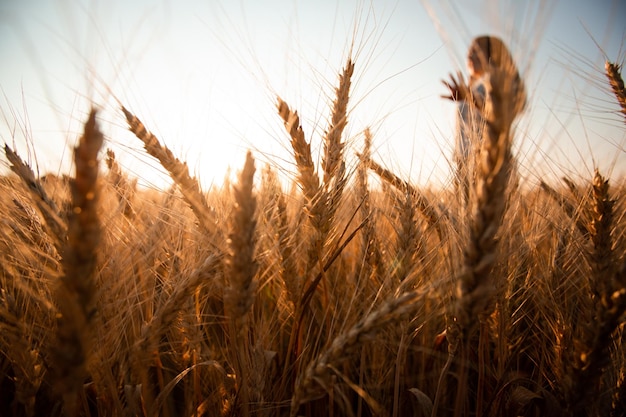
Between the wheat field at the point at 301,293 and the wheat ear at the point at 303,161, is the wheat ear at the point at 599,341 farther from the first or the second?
the wheat ear at the point at 303,161

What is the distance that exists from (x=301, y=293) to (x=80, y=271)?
841 millimetres

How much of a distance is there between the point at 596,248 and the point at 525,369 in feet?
2.94

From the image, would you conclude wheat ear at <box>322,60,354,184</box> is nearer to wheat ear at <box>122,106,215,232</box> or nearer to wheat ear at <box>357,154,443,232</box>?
wheat ear at <box>357,154,443,232</box>

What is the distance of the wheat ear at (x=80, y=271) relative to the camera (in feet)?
2.10

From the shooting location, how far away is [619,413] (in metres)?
1.00

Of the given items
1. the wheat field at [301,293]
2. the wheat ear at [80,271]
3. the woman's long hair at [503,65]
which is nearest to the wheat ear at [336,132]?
the wheat field at [301,293]

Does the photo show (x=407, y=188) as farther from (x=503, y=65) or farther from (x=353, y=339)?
(x=353, y=339)

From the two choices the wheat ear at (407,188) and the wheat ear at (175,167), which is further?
the wheat ear at (407,188)

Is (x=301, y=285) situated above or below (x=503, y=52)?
below

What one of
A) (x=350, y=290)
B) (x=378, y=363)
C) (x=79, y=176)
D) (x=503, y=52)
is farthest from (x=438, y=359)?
(x=79, y=176)

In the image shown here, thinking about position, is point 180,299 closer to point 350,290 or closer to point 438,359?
point 350,290

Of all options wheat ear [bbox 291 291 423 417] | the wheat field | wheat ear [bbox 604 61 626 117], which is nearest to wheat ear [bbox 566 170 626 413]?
the wheat field

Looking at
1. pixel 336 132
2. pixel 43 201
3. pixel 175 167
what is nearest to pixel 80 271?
Result: pixel 43 201

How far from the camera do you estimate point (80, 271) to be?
664mm
